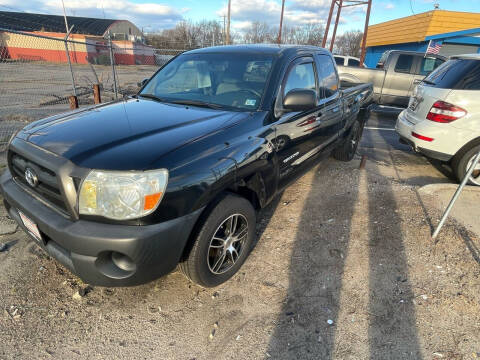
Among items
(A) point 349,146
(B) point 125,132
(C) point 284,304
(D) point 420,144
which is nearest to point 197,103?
(B) point 125,132

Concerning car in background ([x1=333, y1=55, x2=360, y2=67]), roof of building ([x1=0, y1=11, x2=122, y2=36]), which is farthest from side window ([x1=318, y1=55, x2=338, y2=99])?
roof of building ([x1=0, y1=11, x2=122, y2=36])

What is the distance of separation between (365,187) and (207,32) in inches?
2216

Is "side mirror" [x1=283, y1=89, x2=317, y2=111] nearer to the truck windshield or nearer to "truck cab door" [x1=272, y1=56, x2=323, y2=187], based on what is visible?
"truck cab door" [x1=272, y1=56, x2=323, y2=187]

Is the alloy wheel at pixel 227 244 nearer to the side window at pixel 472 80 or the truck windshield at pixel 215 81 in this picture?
the truck windshield at pixel 215 81

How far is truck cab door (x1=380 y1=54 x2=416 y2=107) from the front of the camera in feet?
30.4

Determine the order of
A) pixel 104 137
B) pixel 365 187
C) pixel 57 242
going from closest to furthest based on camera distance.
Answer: pixel 57 242 < pixel 104 137 < pixel 365 187

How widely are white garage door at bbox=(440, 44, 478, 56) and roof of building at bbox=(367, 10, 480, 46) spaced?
0.87 meters

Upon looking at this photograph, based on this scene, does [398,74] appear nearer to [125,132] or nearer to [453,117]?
[453,117]

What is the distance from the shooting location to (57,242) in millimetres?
1858

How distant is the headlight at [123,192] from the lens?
1.70m

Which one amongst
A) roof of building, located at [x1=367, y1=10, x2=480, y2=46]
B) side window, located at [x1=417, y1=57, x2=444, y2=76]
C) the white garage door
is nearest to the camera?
side window, located at [x1=417, y1=57, x2=444, y2=76]

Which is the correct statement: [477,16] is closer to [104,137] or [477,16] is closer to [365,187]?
[365,187]

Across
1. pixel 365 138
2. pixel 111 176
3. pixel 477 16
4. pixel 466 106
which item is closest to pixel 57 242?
pixel 111 176

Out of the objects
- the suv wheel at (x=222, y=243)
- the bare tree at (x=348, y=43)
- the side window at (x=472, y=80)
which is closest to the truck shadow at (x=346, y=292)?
the suv wheel at (x=222, y=243)
